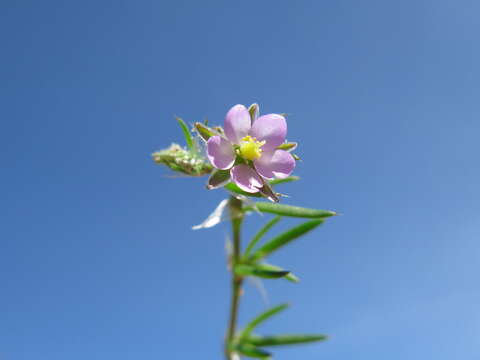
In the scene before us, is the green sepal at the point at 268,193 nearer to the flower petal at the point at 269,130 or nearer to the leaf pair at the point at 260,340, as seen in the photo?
the flower petal at the point at 269,130

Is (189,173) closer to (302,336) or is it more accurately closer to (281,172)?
(281,172)

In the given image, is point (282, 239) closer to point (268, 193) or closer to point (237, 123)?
point (268, 193)

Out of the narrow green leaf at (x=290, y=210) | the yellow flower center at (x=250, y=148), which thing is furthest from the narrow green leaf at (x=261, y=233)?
the yellow flower center at (x=250, y=148)

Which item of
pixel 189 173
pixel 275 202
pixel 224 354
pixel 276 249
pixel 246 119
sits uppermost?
pixel 246 119

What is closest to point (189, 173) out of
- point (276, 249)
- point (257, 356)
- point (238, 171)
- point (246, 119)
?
point (238, 171)

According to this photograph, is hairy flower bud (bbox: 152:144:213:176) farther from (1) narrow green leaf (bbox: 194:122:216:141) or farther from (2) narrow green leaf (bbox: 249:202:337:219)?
(2) narrow green leaf (bbox: 249:202:337:219)
